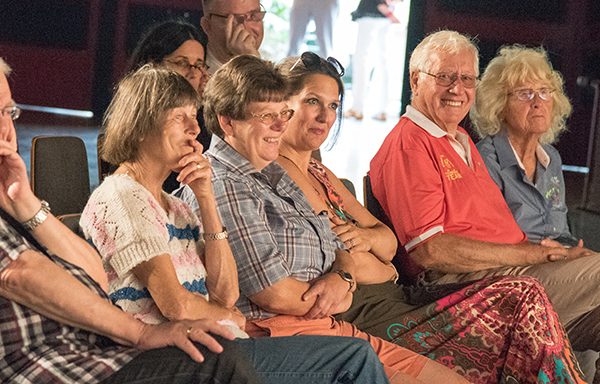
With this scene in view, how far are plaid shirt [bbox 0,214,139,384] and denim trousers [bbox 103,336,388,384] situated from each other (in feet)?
0.15

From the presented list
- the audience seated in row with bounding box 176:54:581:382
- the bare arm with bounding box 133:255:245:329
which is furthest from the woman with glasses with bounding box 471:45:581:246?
the bare arm with bounding box 133:255:245:329

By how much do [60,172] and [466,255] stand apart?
1338mm

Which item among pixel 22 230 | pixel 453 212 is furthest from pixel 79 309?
pixel 453 212

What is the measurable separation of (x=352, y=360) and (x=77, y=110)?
8323 mm

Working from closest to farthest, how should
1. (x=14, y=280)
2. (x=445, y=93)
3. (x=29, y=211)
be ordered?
(x=14, y=280)
(x=29, y=211)
(x=445, y=93)

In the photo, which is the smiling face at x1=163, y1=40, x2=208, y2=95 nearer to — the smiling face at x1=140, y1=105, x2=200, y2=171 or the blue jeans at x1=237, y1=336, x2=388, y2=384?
the smiling face at x1=140, y1=105, x2=200, y2=171

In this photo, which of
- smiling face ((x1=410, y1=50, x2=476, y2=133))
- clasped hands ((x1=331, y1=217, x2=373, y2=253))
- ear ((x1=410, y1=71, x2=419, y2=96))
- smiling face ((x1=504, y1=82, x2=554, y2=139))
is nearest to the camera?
clasped hands ((x1=331, y1=217, x2=373, y2=253))

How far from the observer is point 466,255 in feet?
10.8

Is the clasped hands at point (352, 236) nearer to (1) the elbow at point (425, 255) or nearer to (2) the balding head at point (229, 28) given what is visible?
(1) the elbow at point (425, 255)

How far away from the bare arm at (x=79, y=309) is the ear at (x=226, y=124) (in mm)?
823

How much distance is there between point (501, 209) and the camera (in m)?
3.55

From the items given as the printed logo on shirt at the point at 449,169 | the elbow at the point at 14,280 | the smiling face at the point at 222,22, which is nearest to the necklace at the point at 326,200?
the printed logo on shirt at the point at 449,169

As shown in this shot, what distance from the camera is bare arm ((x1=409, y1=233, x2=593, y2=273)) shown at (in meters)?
3.28

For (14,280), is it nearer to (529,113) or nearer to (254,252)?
(254,252)
